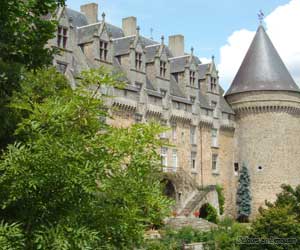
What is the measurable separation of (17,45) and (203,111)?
95.0ft

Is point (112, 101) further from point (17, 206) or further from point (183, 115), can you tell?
point (17, 206)

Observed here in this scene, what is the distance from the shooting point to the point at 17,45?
8.27 m

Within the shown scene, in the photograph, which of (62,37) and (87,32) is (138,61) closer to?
(87,32)

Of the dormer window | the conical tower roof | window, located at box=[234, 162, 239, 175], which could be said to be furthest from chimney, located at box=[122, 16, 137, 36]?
window, located at box=[234, 162, 239, 175]

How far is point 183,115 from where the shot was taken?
3466 centimetres

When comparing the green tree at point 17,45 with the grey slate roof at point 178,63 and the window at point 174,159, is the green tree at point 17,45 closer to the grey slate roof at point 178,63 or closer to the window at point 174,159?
the window at point 174,159

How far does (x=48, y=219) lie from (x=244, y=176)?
32.6 metres

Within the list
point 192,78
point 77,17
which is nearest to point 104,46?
point 77,17

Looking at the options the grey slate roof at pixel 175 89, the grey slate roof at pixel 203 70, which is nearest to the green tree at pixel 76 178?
the grey slate roof at pixel 175 89

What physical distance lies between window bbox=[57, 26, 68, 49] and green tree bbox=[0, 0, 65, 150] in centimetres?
1844

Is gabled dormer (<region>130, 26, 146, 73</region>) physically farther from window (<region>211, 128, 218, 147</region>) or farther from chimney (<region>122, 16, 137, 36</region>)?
window (<region>211, 128, 218, 147</region>)

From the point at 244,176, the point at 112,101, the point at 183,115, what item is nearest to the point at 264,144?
the point at 244,176

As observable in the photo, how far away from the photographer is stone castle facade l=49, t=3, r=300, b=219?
1236 inches

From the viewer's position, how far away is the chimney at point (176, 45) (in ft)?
132
